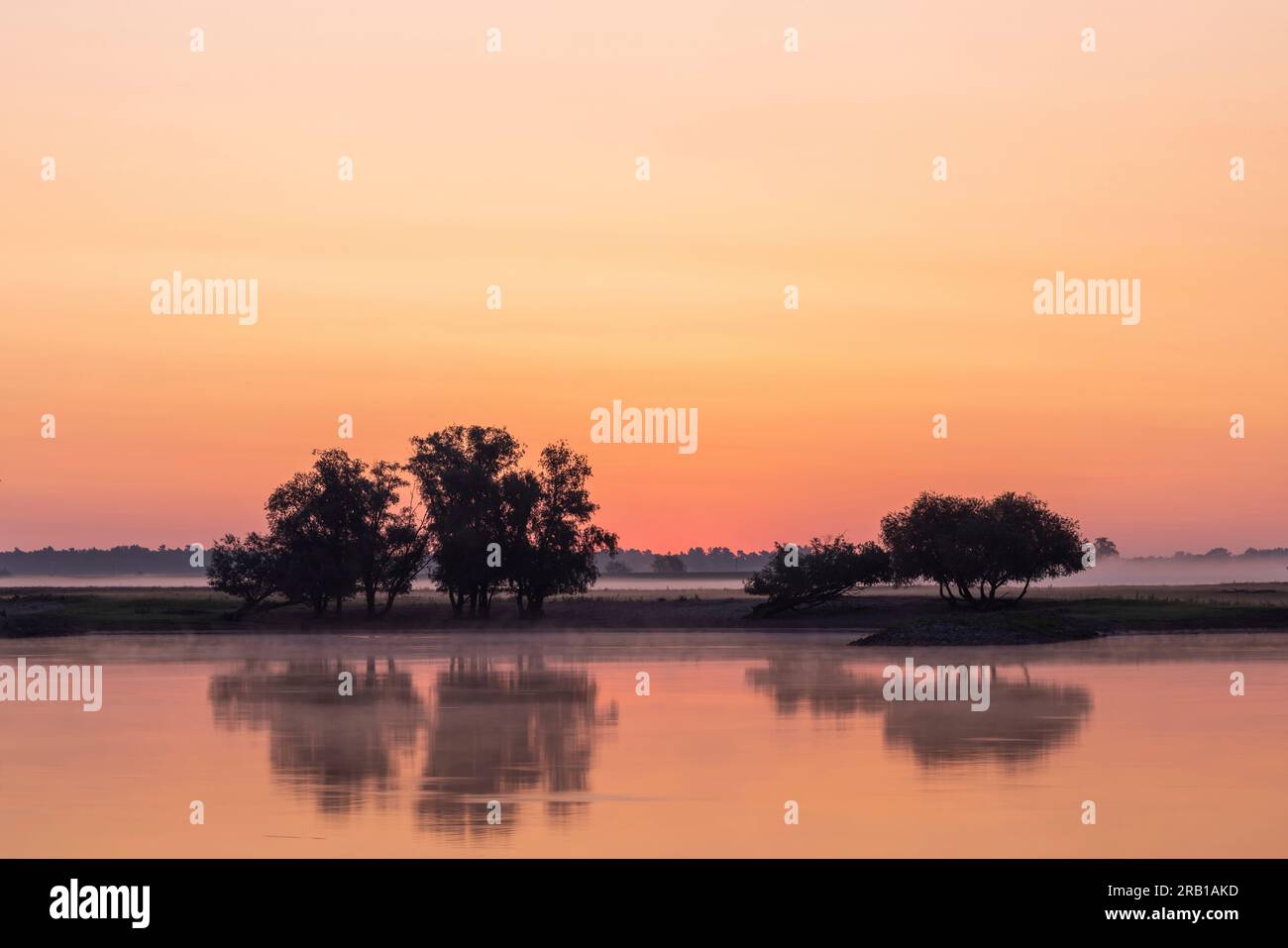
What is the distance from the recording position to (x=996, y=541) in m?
87.2

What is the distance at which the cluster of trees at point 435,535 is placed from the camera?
91.4 metres

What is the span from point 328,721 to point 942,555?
57.5 m

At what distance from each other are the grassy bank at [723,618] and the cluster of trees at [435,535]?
2068 millimetres

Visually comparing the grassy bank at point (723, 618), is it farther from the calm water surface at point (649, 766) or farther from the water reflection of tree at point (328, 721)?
the water reflection of tree at point (328, 721)

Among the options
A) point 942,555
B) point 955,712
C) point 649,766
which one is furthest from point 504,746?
point 942,555

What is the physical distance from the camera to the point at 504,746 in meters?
30.5

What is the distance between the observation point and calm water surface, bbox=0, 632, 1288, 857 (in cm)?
2069

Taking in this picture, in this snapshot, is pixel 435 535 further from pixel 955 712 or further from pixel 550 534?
pixel 955 712

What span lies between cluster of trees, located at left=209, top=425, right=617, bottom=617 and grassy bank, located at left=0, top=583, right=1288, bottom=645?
6.79 ft
